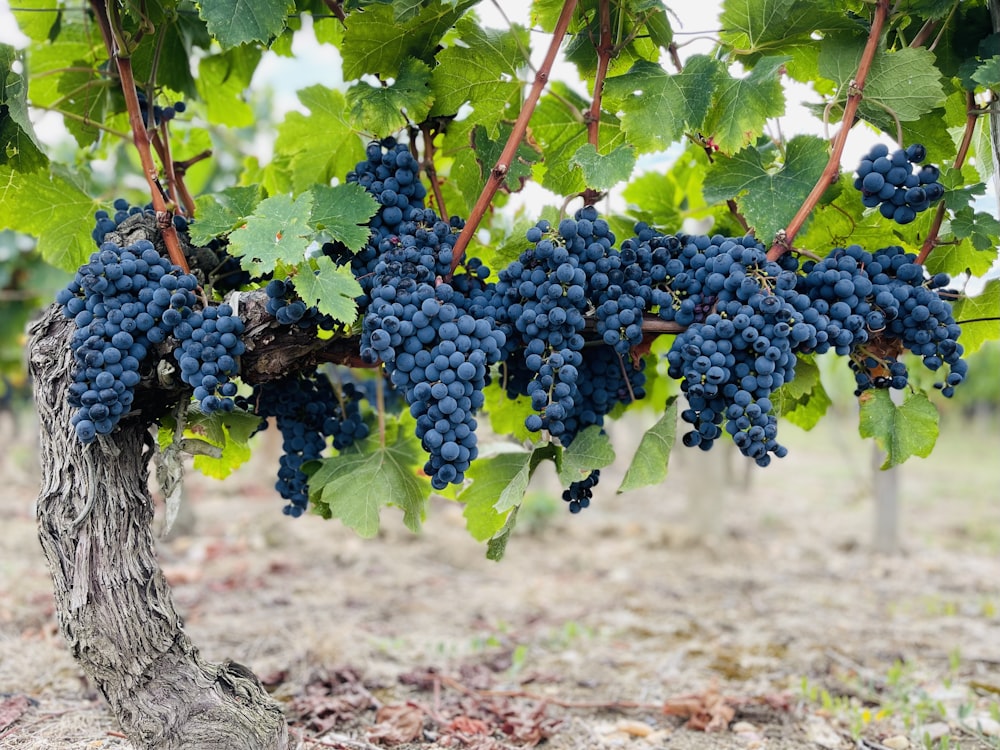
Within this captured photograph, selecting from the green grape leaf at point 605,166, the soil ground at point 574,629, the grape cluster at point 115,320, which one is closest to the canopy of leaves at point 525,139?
the green grape leaf at point 605,166

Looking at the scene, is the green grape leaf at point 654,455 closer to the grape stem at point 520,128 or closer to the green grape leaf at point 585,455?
the green grape leaf at point 585,455

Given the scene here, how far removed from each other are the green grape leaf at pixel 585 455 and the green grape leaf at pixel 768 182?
0.63 m

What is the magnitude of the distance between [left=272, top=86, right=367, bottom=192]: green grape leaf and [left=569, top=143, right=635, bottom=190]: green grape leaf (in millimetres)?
795

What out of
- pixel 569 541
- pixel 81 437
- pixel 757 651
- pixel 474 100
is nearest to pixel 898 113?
pixel 474 100

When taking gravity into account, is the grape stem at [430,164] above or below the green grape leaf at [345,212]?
above

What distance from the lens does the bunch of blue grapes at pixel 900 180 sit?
187cm

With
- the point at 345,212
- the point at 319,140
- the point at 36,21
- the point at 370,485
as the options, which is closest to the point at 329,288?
the point at 345,212

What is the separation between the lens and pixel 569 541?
8266 mm

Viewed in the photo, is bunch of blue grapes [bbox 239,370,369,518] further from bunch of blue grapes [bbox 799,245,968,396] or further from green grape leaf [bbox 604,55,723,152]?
bunch of blue grapes [bbox 799,245,968,396]

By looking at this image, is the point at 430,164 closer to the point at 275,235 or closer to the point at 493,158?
the point at 493,158

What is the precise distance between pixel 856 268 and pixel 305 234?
131 centimetres

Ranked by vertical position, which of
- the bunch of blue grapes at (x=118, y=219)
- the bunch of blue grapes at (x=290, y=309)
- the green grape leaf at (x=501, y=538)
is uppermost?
the bunch of blue grapes at (x=118, y=219)

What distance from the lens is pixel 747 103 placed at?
191 cm

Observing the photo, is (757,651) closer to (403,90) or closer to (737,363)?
(737,363)
